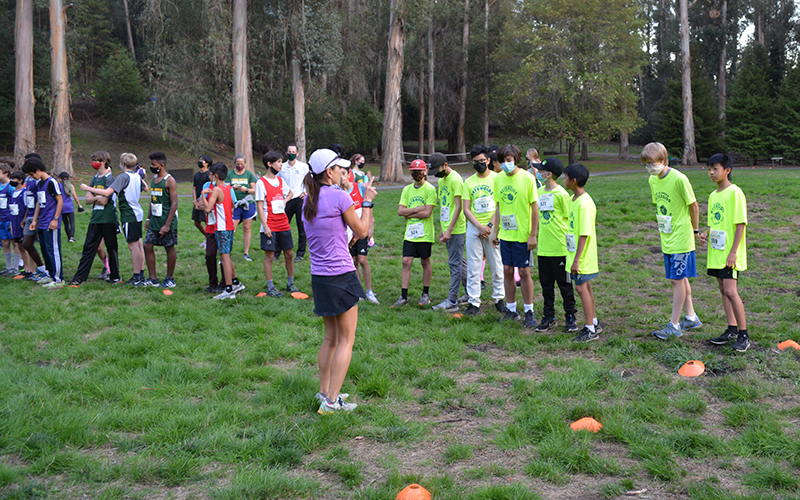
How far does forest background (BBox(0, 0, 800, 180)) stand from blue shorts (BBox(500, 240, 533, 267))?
2177 centimetres

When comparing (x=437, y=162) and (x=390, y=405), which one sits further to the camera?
(x=437, y=162)

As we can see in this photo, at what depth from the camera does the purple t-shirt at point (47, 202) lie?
31.4 feet

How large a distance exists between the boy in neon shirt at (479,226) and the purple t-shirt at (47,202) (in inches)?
260

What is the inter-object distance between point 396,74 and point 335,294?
81.1 ft

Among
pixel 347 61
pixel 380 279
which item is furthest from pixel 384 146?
pixel 380 279

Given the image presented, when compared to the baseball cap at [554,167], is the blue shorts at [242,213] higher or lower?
lower

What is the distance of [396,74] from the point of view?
2778 cm

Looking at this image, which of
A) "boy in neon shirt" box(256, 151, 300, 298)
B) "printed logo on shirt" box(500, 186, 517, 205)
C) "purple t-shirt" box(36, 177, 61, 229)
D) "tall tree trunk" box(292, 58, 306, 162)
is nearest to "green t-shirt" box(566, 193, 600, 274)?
"printed logo on shirt" box(500, 186, 517, 205)

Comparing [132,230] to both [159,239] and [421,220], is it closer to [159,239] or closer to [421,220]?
[159,239]

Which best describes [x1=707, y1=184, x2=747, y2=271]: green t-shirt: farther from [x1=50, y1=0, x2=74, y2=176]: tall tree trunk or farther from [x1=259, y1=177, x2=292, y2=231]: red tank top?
[x1=50, y1=0, x2=74, y2=176]: tall tree trunk

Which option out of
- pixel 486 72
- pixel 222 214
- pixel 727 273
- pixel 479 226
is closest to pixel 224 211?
pixel 222 214

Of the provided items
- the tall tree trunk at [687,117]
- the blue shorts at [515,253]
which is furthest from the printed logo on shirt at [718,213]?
the tall tree trunk at [687,117]

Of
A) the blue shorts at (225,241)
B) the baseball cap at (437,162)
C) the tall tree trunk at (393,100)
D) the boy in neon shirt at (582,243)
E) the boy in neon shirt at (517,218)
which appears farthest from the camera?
the tall tree trunk at (393,100)

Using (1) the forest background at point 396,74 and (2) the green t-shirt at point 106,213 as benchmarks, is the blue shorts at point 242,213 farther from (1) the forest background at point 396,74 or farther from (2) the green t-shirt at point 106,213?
(1) the forest background at point 396,74
